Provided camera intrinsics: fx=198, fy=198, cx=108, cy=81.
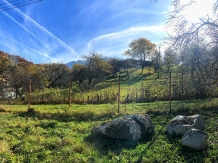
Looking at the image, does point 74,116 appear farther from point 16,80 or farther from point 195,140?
point 16,80

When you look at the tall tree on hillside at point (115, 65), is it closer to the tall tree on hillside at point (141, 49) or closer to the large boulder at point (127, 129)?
the tall tree on hillside at point (141, 49)

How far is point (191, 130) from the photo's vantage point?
5355 millimetres

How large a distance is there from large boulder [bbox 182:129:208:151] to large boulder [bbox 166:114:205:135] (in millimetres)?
1063

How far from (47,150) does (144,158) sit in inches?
107

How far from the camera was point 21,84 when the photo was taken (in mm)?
25047

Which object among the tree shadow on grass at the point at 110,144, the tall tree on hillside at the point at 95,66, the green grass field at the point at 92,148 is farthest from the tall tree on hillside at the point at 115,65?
the tree shadow on grass at the point at 110,144

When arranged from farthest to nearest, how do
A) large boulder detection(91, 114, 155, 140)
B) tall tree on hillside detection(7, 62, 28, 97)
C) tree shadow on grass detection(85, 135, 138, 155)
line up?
tall tree on hillside detection(7, 62, 28, 97) < large boulder detection(91, 114, 155, 140) < tree shadow on grass detection(85, 135, 138, 155)

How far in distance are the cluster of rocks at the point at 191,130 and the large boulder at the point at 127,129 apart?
0.81 m

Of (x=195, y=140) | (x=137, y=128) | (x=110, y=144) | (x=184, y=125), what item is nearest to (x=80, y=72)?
(x=137, y=128)

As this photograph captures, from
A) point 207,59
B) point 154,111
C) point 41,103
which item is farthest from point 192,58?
point 41,103

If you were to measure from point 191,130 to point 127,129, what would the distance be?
1.94 m

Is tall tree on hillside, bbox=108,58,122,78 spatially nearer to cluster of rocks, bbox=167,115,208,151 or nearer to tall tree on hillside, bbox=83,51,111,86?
tall tree on hillside, bbox=83,51,111,86

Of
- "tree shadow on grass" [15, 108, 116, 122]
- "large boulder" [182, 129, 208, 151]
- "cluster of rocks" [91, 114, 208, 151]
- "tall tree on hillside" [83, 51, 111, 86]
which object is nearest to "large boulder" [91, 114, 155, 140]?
"cluster of rocks" [91, 114, 208, 151]

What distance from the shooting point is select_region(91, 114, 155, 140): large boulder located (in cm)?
632
